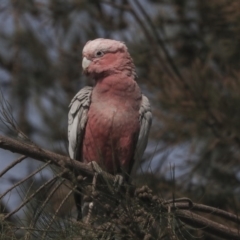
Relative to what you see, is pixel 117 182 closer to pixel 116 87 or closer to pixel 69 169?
pixel 69 169

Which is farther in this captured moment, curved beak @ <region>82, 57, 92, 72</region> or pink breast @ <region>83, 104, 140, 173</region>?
curved beak @ <region>82, 57, 92, 72</region>

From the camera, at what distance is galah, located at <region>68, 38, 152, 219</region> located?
4.28 meters

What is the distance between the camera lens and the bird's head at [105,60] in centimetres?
456

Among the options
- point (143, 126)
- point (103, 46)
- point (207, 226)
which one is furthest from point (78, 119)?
point (207, 226)

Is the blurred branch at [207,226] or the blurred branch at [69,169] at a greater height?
the blurred branch at [69,169]

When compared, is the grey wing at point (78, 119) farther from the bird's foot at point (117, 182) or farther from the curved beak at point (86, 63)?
the bird's foot at point (117, 182)

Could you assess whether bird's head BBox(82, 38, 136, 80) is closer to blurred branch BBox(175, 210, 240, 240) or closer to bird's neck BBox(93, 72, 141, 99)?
bird's neck BBox(93, 72, 141, 99)

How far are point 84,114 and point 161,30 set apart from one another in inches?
133

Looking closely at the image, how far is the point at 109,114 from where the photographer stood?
4301 millimetres

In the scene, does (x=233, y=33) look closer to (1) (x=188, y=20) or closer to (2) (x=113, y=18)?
(1) (x=188, y=20)

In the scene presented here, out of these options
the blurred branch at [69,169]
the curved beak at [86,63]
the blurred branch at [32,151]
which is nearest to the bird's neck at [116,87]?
the curved beak at [86,63]

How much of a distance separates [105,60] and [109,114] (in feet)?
1.42

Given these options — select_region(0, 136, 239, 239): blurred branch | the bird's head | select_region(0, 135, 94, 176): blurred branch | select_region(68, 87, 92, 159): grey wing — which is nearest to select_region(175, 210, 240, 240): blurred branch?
select_region(0, 136, 239, 239): blurred branch

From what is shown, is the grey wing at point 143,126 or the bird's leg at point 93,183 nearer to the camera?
the bird's leg at point 93,183
